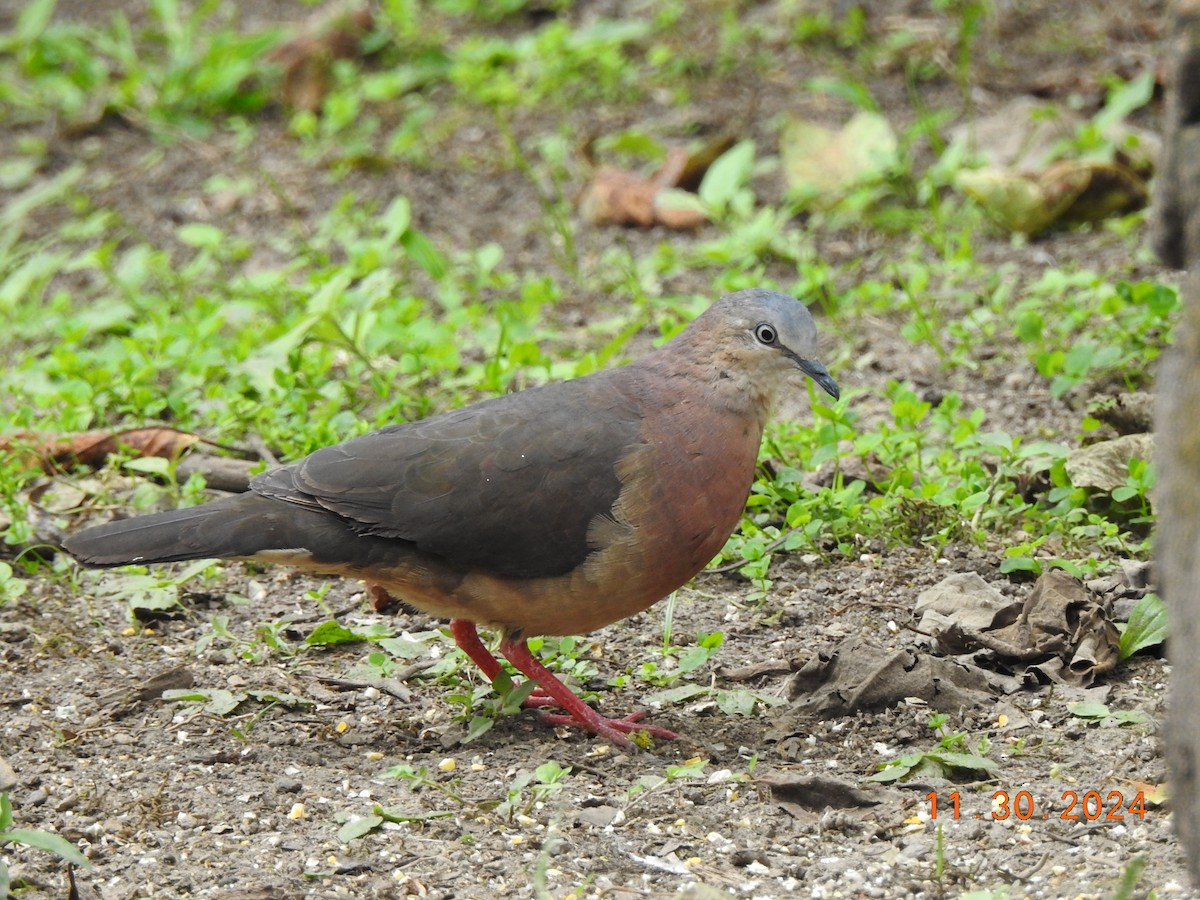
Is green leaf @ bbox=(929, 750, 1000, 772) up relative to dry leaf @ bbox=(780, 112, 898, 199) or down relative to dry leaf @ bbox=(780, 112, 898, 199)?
down

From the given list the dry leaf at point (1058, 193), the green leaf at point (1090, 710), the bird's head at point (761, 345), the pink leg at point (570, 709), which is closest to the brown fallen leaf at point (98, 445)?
the pink leg at point (570, 709)

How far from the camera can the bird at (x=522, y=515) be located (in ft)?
13.8

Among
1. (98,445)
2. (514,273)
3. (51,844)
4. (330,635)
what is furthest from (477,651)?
(514,273)

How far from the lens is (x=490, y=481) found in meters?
4.28

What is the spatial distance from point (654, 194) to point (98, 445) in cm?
352

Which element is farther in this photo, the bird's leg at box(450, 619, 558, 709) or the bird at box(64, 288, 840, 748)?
the bird's leg at box(450, 619, 558, 709)

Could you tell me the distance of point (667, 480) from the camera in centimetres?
424

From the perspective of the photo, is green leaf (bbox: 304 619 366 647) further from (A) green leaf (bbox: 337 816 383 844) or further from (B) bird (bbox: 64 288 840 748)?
(A) green leaf (bbox: 337 816 383 844)

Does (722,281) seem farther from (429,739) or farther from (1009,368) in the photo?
(429,739)

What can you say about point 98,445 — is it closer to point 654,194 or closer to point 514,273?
point 514,273

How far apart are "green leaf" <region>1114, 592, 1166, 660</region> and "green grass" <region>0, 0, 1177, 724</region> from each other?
407 millimetres

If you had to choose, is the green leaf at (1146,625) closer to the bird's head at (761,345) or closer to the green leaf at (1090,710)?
the green leaf at (1090,710)

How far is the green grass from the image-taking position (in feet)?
17.1

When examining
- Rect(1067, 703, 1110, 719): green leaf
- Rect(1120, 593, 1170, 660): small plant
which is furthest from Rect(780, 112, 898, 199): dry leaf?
Rect(1067, 703, 1110, 719): green leaf
